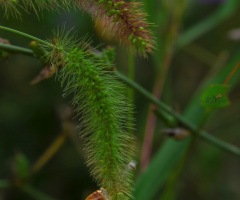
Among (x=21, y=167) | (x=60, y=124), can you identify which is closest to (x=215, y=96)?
(x=21, y=167)

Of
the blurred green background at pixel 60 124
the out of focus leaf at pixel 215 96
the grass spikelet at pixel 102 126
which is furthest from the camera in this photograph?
the blurred green background at pixel 60 124

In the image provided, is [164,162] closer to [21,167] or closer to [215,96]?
[215,96]

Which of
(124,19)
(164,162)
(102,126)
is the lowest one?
(164,162)

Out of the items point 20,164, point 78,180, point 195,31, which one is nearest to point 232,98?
point 195,31

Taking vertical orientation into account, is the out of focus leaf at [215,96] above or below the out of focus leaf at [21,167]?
above

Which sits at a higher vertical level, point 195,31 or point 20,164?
point 195,31

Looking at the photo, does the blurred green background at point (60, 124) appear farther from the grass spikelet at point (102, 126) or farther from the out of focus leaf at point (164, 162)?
the grass spikelet at point (102, 126)

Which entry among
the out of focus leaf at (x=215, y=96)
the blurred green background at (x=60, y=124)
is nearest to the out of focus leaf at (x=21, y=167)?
the blurred green background at (x=60, y=124)

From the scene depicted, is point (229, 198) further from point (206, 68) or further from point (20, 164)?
point (20, 164)
